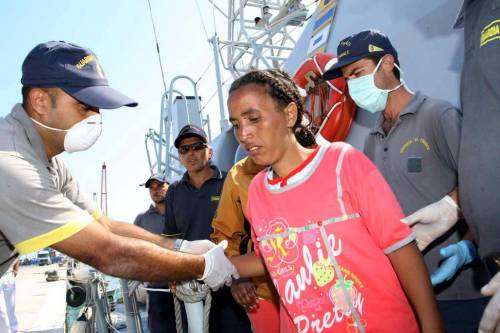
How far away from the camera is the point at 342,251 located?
1264mm

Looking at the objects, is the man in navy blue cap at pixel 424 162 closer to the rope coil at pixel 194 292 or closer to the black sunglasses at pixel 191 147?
the rope coil at pixel 194 292

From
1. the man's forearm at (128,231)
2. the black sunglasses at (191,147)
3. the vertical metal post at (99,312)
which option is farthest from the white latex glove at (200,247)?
the vertical metal post at (99,312)

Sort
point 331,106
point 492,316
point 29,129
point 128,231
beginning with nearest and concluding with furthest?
point 492,316, point 29,129, point 128,231, point 331,106

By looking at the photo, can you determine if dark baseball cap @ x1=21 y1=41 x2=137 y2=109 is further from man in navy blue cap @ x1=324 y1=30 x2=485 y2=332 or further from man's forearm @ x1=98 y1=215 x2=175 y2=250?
man in navy blue cap @ x1=324 y1=30 x2=485 y2=332

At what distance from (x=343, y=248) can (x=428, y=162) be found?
87cm

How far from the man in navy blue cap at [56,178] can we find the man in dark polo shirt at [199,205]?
3.59 feet

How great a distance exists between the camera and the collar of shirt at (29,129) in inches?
69.1

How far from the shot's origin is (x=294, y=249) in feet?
4.38

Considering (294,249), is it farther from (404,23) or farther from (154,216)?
(154,216)

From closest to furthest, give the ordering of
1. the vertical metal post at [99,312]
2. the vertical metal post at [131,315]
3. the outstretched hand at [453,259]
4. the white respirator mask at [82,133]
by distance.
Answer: the outstretched hand at [453,259]
the white respirator mask at [82,133]
the vertical metal post at [131,315]
the vertical metal post at [99,312]

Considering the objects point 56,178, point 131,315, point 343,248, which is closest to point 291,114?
point 343,248

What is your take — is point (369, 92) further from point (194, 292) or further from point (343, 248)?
point (194, 292)

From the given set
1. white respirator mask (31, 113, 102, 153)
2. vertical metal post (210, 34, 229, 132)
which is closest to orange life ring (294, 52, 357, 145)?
white respirator mask (31, 113, 102, 153)

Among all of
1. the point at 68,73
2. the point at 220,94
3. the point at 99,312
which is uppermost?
the point at 220,94
